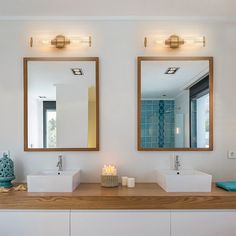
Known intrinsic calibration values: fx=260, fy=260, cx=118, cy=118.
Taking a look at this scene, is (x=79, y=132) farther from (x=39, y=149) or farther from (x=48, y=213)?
(x=48, y=213)

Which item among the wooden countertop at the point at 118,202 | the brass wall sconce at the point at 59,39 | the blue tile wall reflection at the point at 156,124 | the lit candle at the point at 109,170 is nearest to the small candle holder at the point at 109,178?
the lit candle at the point at 109,170

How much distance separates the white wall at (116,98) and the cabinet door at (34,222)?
63cm

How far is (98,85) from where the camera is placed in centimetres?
276

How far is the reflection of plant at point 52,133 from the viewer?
108 inches

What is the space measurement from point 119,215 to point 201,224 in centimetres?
69

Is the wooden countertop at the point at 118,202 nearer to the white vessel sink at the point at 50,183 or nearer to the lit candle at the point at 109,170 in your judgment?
the white vessel sink at the point at 50,183

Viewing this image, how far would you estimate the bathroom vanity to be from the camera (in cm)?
215

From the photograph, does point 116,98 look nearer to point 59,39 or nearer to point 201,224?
point 59,39

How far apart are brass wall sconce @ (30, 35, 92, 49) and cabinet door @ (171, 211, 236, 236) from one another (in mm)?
1900

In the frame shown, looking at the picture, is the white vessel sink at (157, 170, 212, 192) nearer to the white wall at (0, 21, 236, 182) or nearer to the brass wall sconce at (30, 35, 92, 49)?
the white wall at (0, 21, 236, 182)

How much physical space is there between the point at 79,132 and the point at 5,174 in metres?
0.82

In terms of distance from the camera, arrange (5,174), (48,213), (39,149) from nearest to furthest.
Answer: (48,213) → (5,174) → (39,149)

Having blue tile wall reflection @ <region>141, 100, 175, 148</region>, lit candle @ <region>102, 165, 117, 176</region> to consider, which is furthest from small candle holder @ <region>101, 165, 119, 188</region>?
blue tile wall reflection @ <region>141, 100, 175, 148</region>

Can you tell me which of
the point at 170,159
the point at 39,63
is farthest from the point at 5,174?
the point at 170,159
